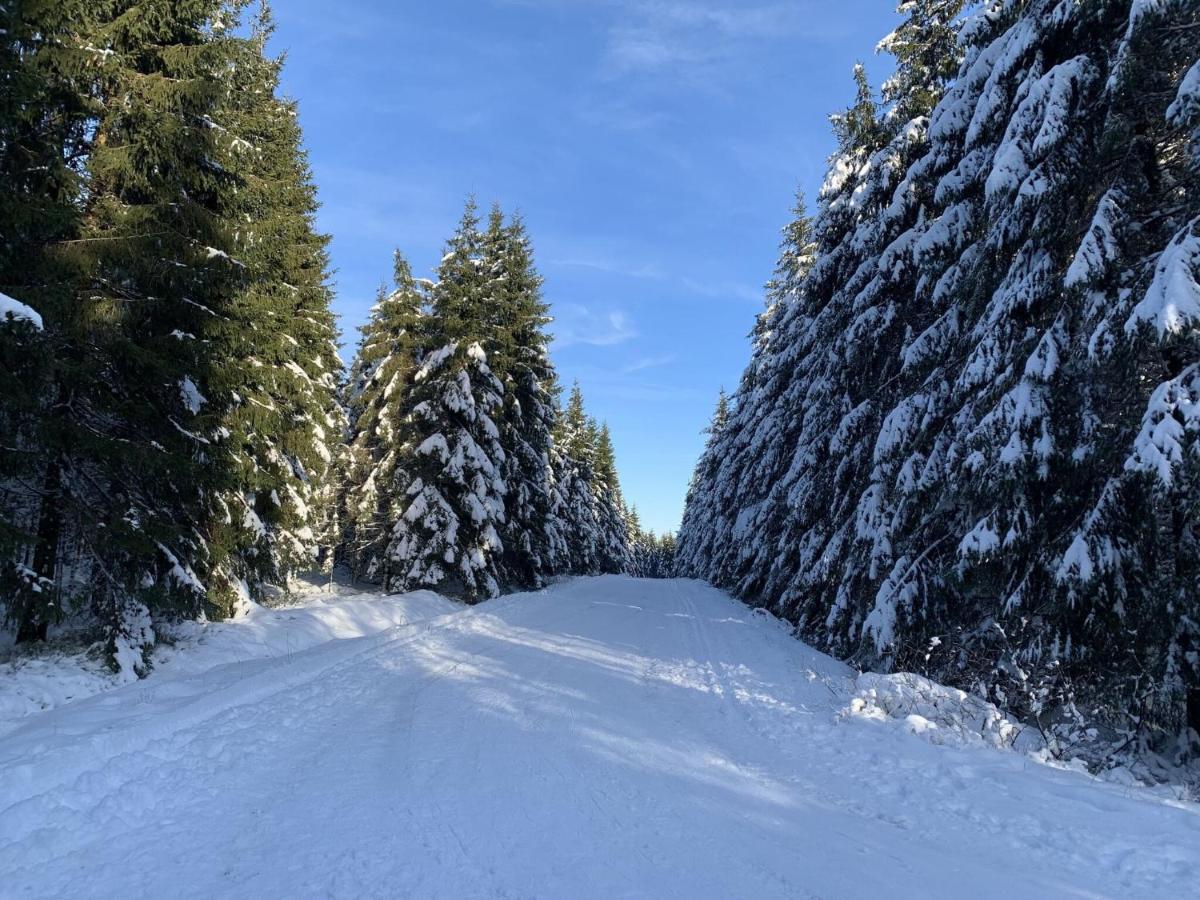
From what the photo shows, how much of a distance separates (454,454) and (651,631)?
797 centimetres

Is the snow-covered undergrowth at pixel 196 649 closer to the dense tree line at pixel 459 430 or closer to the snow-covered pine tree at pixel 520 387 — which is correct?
the dense tree line at pixel 459 430

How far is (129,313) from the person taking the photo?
807 cm

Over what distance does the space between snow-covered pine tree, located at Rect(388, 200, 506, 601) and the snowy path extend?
9.77m

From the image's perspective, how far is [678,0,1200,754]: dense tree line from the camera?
6195 millimetres

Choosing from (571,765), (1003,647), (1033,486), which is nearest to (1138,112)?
(1033,486)

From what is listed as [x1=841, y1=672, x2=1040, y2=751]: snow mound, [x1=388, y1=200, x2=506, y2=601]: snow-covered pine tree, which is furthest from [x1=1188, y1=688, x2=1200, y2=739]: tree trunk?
[x1=388, y1=200, x2=506, y2=601]: snow-covered pine tree

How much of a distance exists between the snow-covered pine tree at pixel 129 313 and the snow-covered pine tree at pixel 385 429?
988 cm

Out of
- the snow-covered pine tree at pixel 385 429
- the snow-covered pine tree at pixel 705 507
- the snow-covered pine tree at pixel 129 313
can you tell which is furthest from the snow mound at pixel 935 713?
the snow-covered pine tree at pixel 705 507

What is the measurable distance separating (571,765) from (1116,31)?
10.2 meters

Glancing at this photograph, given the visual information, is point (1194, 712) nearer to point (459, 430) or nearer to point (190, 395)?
point (190, 395)

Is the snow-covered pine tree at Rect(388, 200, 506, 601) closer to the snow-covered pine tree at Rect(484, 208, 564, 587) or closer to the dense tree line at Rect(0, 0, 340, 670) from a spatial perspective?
the snow-covered pine tree at Rect(484, 208, 564, 587)

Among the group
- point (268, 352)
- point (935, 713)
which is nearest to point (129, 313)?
point (268, 352)

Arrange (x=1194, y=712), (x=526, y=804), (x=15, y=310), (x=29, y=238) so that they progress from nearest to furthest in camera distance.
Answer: (x=15, y=310), (x=526, y=804), (x=1194, y=712), (x=29, y=238)

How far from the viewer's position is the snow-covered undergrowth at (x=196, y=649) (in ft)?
21.8
